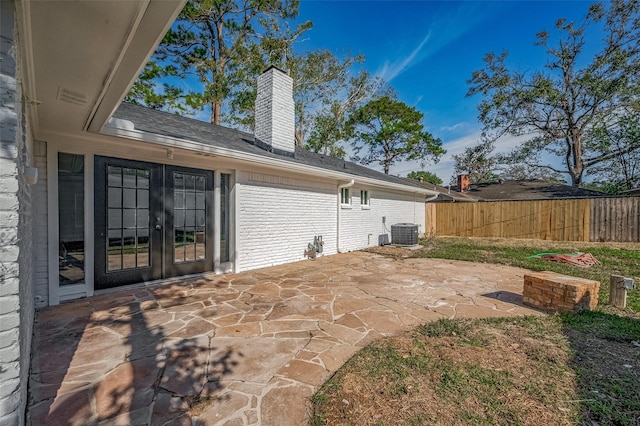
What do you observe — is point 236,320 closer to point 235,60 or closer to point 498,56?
point 235,60

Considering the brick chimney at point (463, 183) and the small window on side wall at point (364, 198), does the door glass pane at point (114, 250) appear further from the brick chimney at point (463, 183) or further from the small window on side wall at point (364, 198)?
the brick chimney at point (463, 183)

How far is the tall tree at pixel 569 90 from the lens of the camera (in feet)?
48.8

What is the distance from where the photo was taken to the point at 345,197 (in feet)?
29.5

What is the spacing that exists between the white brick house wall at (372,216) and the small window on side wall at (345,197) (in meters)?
0.17

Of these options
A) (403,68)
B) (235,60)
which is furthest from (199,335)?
(403,68)

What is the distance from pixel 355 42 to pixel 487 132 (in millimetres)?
11373

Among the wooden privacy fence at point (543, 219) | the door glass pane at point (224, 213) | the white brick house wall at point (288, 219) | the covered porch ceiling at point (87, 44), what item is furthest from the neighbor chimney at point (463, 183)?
the covered porch ceiling at point (87, 44)

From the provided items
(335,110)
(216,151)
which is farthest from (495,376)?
(335,110)

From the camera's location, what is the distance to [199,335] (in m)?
2.99

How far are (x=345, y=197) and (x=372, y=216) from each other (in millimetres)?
1782

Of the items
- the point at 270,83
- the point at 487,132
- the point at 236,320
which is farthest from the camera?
the point at 487,132

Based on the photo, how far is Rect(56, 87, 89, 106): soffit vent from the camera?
2.40 meters

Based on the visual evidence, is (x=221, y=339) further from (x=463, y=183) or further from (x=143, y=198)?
(x=463, y=183)

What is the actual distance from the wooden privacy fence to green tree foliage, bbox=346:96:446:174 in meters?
10.7
